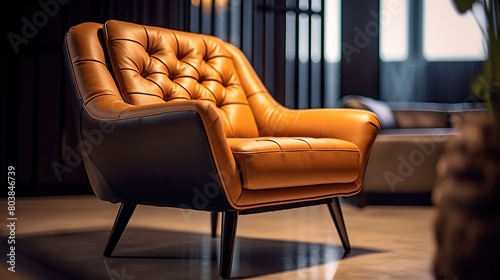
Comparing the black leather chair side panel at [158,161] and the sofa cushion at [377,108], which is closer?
the black leather chair side panel at [158,161]

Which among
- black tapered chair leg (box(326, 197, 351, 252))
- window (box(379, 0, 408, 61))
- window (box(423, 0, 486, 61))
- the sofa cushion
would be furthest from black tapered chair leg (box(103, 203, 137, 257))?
window (box(423, 0, 486, 61))

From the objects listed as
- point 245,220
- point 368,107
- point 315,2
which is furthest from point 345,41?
point 245,220

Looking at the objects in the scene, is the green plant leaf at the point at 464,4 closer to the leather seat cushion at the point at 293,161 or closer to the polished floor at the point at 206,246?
the polished floor at the point at 206,246

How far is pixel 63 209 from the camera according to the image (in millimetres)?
3701

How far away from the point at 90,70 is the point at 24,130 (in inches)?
94.5

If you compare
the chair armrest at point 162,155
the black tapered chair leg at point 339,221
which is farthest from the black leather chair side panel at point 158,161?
the black tapered chair leg at point 339,221

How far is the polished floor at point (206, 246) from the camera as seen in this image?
6.47ft

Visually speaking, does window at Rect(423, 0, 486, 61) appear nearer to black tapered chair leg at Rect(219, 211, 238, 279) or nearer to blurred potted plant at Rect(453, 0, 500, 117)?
black tapered chair leg at Rect(219, 211, 238, 279)

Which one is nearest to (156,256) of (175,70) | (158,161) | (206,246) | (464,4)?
(206,246)

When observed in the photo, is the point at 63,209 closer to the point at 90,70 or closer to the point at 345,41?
the point at 90,70

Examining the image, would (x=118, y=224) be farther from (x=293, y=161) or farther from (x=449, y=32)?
(x=449, y=32)

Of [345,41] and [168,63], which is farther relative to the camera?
[345,41]

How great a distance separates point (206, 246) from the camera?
97.7 inches

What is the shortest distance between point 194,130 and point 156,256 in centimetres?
65
